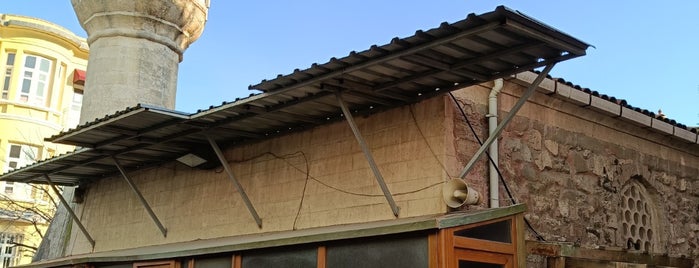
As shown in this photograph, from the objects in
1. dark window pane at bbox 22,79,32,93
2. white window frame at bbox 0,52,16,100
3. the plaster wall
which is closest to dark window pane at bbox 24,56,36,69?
white window frame at bbox 0,52,16,100

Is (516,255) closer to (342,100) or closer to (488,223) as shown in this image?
(488,223)

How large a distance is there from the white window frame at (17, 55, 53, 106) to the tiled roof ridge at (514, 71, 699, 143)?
2149 cm

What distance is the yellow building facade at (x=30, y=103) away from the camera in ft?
79.4

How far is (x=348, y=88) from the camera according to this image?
7148 mm

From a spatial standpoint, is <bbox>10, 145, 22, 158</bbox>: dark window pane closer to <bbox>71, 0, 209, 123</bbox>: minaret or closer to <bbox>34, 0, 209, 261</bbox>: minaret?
<bbox>34, 0, 209, 261</bbox>: minaret

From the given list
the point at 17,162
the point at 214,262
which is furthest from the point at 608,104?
the point at 17,162

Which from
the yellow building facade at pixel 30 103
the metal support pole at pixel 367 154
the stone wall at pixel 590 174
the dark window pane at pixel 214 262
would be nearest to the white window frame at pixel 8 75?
the yellow building facade at pixel 30 103

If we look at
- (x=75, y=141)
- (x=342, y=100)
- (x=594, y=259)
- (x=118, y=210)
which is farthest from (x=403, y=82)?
(x=118, y=210)

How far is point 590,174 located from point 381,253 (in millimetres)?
3707

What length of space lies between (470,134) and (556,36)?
203 cm

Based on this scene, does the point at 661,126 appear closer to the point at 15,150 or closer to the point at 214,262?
the point at 214,262

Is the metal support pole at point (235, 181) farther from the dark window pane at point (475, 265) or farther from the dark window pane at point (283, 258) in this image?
the dark window pane at point (475, 265)

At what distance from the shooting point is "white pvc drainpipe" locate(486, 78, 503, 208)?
24.5 feet

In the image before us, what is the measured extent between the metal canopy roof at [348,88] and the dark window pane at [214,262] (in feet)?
5.07
